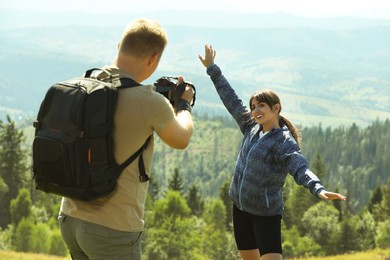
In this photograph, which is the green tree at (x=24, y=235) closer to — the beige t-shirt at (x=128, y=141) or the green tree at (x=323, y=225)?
the green tree at (x=323, y=225)

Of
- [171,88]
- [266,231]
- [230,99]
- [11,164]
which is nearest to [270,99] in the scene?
[230,99]

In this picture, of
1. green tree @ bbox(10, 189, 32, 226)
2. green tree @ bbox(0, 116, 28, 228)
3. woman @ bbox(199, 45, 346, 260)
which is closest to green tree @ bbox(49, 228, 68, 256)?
green tree @ bbox(10, 189, 32, 226)

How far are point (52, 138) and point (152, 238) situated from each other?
89058 mm

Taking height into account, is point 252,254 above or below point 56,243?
above

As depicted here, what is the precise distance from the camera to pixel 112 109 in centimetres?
475

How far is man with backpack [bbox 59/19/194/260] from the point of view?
4836 millimetres

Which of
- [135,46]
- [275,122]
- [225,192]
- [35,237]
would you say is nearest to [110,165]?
[135,46]

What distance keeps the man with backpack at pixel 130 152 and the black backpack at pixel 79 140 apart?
0.08 m

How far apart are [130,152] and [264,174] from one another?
2496mm

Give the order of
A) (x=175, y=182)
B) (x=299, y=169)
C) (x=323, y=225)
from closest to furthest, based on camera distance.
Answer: (x=299, y=169) → (x=323, y=225) → (x=175, y=182)

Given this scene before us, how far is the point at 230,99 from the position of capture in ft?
25.8

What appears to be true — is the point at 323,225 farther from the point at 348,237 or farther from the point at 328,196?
the point at 328,196

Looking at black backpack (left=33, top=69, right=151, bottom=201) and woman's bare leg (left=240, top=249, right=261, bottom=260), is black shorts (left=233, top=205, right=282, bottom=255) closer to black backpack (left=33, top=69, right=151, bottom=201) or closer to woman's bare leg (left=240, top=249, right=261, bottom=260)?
woman's bare leg (left=240, top=249, right=261, bottom=260)

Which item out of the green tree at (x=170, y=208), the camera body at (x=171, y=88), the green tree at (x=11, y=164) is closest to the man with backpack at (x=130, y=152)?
the camera body at (x=171, y=88)
